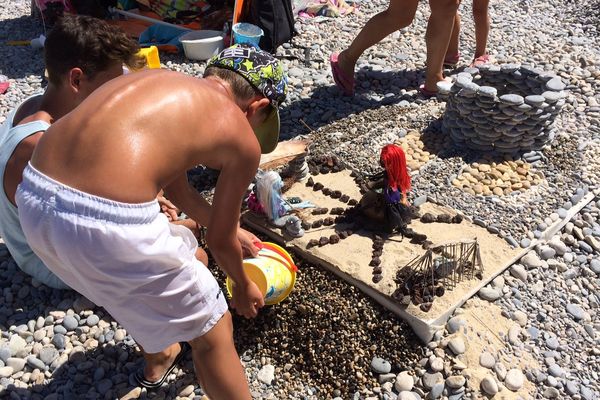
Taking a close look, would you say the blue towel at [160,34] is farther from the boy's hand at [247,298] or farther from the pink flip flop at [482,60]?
the boy's hand at [247,298]

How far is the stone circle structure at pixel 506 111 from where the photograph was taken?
165 inches

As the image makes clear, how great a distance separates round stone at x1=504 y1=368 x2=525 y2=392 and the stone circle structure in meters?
1.85

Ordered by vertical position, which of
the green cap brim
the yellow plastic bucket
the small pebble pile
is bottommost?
the small pebble pile

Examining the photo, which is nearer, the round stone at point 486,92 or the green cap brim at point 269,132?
the green cap brim at point 269,132

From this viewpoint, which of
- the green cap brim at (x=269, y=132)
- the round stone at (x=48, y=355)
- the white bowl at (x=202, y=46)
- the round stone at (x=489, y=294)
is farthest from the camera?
the white bowl at (x=202, y=46)

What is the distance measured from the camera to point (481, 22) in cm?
542

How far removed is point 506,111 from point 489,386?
2041mm

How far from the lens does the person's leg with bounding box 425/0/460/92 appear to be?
15.9 ft

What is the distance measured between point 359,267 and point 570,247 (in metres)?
1.39

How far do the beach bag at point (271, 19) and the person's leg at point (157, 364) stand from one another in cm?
371

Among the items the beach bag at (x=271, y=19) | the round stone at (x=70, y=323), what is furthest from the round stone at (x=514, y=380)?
the beach bag at (x=271, y=19)

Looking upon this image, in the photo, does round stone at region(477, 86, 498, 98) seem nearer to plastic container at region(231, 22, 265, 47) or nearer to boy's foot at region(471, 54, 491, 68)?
Answer: boy's foot at region(471, 54, 491, 68)

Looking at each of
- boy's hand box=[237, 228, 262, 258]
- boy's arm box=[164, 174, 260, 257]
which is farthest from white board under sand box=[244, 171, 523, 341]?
boy's arm box=[164, 174, 260, 257]

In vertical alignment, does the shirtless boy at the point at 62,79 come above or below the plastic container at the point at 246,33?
above
